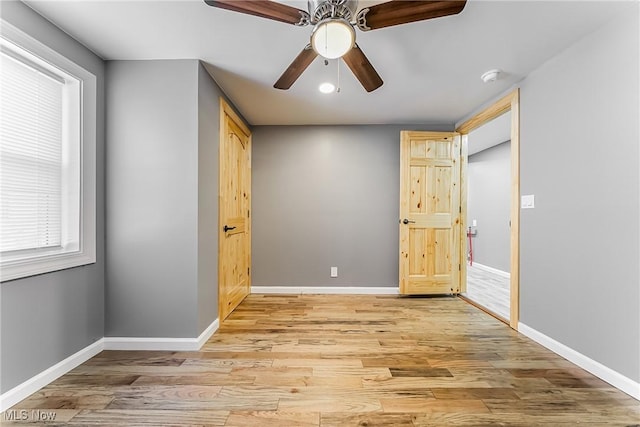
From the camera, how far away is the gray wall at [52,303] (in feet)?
5.58

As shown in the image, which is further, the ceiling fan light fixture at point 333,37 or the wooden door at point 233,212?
the wooden door at point 233,212

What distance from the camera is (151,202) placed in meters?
2.40

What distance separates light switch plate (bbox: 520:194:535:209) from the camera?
2596mm

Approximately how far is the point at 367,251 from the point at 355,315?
3.53ft

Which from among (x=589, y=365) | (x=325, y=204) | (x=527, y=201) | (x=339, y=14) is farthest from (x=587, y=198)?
(x=325, y=204)

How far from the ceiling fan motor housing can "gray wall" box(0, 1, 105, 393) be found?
171cm

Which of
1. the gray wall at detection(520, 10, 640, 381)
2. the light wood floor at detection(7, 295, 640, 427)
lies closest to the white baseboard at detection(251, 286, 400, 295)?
the light wood floor at detection(7, 295, 640, 427)

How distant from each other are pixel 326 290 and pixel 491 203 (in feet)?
12.3

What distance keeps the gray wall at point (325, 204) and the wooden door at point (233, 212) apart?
18cm

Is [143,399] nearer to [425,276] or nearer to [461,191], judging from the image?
[425,276]

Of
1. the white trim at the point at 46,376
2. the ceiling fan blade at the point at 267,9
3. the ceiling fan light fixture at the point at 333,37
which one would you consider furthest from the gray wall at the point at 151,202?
the ceiling fan light fixture at the point at 333,37

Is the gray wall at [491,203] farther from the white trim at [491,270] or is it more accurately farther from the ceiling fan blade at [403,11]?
the ceiling fan blade at [403,11]

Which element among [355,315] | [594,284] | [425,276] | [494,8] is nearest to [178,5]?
[494,8]

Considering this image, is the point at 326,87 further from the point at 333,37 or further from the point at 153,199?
the point at 153,199
